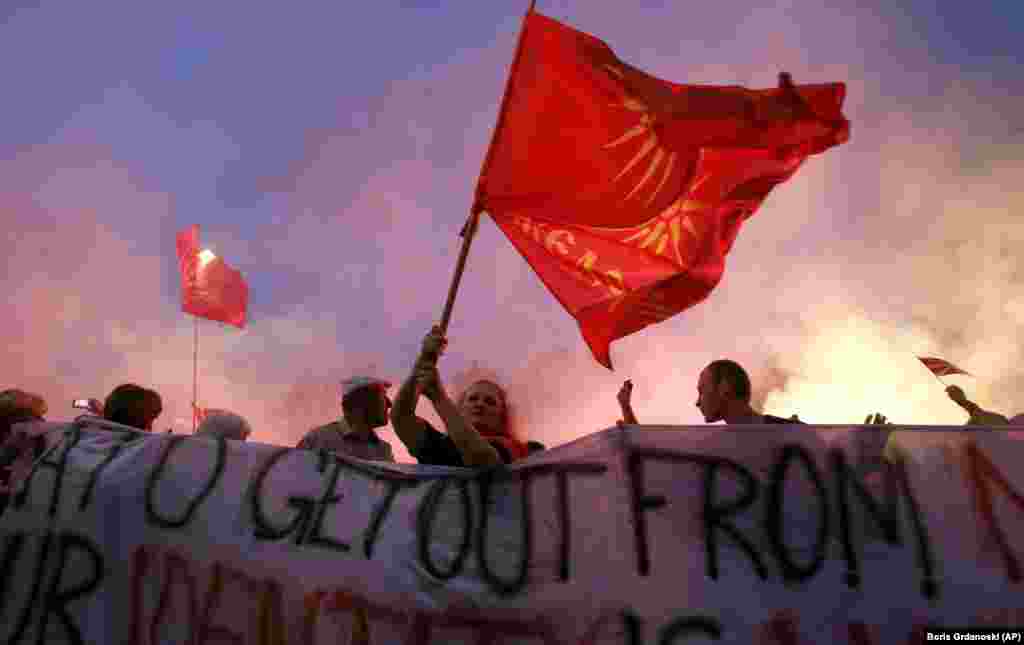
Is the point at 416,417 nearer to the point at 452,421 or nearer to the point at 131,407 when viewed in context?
the point at 452,421

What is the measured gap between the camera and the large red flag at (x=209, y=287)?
24.3ft

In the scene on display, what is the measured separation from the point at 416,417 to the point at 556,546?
977 millimetres

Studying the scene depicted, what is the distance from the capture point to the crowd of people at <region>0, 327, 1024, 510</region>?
320 cm

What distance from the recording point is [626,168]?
3938mm

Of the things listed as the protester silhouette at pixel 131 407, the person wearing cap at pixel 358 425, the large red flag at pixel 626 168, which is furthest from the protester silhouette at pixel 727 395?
the protester silhouette at pixel 131 407

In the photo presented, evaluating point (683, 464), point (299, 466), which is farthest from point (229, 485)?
point (683, 464)

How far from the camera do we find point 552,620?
259 centimetres

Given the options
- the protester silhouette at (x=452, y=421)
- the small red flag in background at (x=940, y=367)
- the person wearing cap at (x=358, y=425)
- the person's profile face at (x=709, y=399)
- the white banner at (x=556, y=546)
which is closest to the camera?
the white banner at (x=556, y=546)

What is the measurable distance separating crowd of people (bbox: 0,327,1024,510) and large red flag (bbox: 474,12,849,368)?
54 cm

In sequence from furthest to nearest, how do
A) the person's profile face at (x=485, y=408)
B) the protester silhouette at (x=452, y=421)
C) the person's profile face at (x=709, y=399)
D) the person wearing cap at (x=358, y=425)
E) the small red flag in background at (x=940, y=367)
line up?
1. the small red flag in background at (x=940, y=367)
2. the person wearing cap at (x=358, y=425)
3. the person's profile face at (x=709, y=399)
4. the person's profile face at (x=485, y=408)
5. the protester silhouette at (x=452, y=421)

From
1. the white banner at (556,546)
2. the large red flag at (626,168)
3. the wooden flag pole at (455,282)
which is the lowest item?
the white banner at (556,546)

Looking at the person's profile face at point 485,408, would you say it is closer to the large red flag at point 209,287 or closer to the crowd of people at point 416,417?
the crowd of people at point 416,417

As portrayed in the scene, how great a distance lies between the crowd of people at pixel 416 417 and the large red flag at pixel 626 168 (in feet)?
1.76

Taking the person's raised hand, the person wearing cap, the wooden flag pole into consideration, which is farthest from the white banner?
the person's raised hand
